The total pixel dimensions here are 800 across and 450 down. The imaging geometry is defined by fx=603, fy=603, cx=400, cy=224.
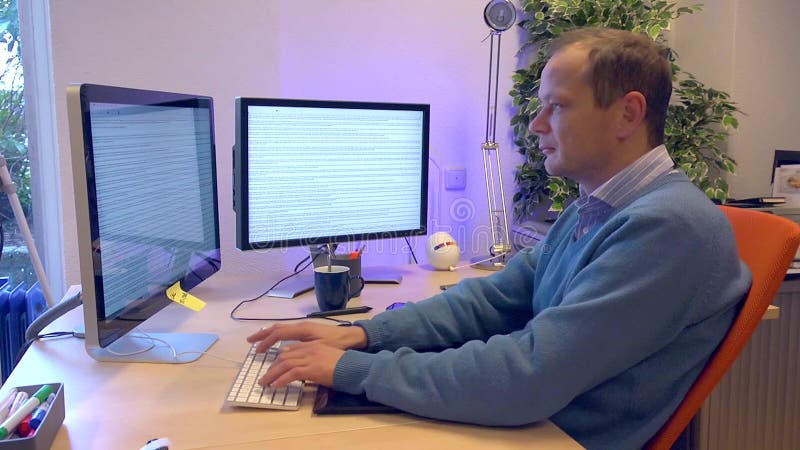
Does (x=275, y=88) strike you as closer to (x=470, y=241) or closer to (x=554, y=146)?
(x=470, y=241)

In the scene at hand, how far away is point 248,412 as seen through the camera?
34.4 inches

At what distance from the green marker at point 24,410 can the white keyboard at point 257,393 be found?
0.24m

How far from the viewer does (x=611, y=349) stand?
2.70 ft

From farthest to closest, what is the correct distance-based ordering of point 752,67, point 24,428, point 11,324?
1. point 752,67
2. point 11,324
3. point 24,428

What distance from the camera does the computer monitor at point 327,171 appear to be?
4.80 ft

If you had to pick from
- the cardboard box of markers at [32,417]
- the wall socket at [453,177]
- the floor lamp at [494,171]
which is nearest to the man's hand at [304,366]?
the cardboard box of markers at [32,417]

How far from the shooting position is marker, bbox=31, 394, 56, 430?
757 mm

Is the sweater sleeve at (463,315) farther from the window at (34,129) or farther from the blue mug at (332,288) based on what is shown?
the window at (34,129)

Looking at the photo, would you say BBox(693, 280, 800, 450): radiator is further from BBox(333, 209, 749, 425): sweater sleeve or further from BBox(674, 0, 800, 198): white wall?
BBox(333, 209, 749, 425): sweater sleeve

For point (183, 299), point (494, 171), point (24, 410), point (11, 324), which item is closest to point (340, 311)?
point (183, 299)

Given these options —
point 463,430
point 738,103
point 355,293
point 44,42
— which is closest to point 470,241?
point 355,293

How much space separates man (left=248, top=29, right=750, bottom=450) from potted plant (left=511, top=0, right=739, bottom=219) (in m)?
0.98

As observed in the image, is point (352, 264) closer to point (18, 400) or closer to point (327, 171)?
point (327, 171)

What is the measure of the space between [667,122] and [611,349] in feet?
4.61
